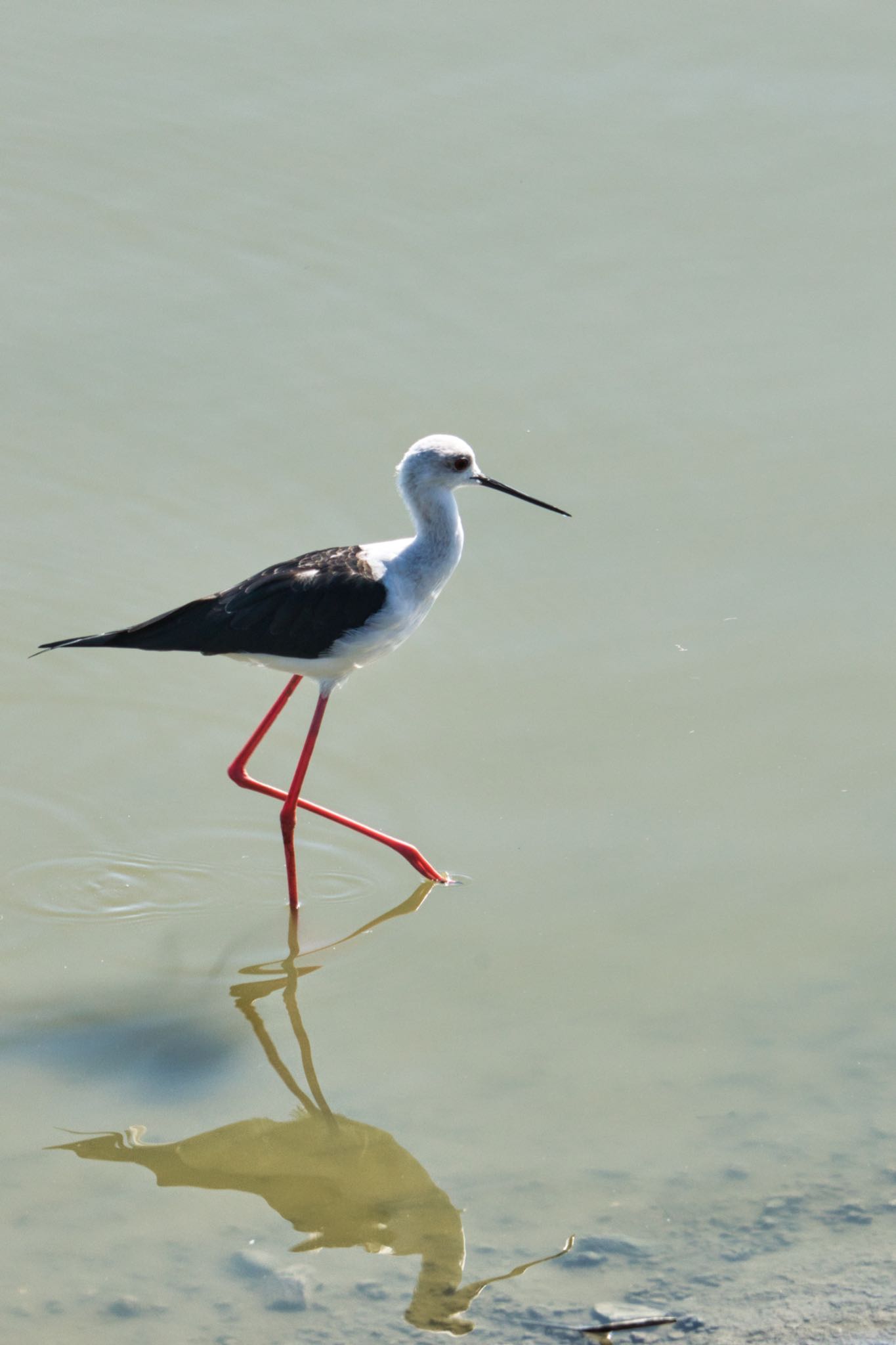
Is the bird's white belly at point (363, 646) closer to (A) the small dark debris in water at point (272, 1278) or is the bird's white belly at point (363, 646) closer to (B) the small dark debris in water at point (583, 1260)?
(A) the small dark debris in water at point (272, 1278)

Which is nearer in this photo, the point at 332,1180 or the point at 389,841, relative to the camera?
the point at 332,1180

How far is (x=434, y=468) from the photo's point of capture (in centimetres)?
621

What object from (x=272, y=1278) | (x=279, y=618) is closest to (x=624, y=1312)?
(x=272, y=1278)

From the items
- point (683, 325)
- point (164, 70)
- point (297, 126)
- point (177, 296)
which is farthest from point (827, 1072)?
point (164, 70)

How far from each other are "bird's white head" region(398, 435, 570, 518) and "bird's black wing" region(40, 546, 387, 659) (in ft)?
1.23

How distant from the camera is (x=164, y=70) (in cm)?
1018

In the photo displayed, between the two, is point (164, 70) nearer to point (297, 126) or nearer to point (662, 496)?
point (297, 126)

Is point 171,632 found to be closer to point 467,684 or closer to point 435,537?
point 435,537

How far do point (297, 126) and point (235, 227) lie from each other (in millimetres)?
874

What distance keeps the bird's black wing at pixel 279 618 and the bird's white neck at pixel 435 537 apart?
0.71 ft

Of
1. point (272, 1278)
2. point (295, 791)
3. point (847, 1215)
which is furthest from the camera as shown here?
point (295, 791)

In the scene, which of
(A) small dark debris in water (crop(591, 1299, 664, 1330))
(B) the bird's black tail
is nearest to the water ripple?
(B) the bird's black tail

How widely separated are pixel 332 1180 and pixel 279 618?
6.33 ft

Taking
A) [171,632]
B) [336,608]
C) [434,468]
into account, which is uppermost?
[434,468]
